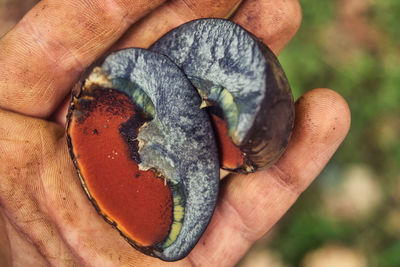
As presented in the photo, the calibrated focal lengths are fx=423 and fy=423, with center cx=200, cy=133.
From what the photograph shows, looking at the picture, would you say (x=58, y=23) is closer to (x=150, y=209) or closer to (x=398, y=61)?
(x=150, y=209)

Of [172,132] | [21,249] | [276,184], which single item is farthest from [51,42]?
[276,184]

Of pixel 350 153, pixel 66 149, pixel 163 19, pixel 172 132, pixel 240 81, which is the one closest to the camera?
pixel 240 81

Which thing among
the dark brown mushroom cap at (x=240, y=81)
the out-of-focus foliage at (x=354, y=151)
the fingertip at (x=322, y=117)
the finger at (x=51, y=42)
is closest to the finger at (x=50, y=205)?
the finger at (x=51, y=42)

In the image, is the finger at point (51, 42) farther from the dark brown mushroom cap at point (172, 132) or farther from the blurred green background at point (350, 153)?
the blurred green background at point (350, 153)

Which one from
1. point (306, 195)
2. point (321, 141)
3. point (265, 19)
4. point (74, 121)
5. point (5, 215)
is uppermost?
point (265, 19)

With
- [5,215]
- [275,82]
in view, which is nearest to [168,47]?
[275,82]

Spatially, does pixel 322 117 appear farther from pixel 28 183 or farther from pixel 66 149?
pixel 28 183

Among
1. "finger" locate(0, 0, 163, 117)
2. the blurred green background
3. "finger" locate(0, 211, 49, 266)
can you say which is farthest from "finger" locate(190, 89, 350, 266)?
"finger" locate(0, 0, 163, 117)
